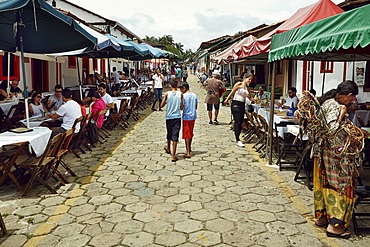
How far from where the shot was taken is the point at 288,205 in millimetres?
4484

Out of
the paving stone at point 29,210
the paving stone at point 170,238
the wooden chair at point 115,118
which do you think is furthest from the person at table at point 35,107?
the paving stone at point 170,238

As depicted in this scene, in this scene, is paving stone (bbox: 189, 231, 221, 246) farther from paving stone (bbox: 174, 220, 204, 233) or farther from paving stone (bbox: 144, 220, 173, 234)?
paving stone (bbox: 144, 220, 173, 234)

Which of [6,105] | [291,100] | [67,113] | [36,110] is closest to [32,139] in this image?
[67,113]

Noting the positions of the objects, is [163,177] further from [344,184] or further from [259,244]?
[344,184]

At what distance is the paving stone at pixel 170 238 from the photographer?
3.49 metres

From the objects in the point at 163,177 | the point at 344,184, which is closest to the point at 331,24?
the point at 344,184

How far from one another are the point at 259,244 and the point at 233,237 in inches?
11.4

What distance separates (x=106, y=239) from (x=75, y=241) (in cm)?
32

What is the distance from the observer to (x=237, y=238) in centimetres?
358

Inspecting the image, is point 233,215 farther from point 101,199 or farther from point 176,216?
point 101,199

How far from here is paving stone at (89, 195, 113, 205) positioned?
459 centimetres

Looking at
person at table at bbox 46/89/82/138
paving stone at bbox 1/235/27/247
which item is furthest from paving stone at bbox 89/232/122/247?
person at table at bbox 46/89/82/138

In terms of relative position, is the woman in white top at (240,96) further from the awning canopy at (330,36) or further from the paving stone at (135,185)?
the paving stone at (135,185)

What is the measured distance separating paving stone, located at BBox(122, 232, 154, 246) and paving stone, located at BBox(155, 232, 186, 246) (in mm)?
92
